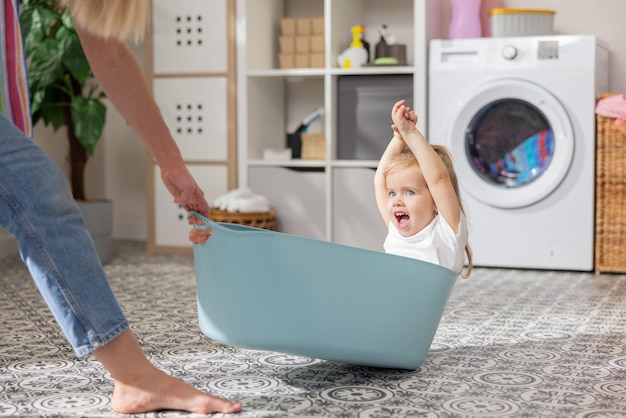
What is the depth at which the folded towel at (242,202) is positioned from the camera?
334cm

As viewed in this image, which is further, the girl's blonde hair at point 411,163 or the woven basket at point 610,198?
the woven basket at point 610,198

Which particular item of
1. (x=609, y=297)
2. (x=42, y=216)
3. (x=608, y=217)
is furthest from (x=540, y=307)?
(x=42, y=216)

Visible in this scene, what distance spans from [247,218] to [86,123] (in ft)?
2.26

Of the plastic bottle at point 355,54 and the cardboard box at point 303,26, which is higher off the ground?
the cardboard box at point 303,26

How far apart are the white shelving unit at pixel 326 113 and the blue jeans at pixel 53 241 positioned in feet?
7.15

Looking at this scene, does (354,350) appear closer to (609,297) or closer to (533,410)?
(533,410)

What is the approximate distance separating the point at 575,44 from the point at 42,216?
2322 millimetres

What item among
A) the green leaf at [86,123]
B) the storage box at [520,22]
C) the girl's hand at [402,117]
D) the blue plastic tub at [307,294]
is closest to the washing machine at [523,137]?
the storage box at [520,22]

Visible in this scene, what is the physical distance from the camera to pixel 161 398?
4.55 feet

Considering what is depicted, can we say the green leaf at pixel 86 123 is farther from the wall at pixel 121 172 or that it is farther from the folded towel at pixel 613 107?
the folded towel at pixel 613 107

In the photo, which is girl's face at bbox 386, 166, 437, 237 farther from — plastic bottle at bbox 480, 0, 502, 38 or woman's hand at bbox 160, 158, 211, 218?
plastic bottle at bbox 480, 0, 502, 38

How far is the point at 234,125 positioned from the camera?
11.7 ft

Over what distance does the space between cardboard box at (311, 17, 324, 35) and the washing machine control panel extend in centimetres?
76

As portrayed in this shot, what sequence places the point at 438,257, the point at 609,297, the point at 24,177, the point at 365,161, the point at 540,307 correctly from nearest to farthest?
the point at 24,177 < the point at 438,257 < the point at 540,307 < the point at 609,297 < the point at 365,161
